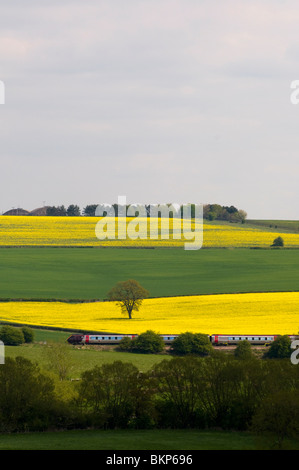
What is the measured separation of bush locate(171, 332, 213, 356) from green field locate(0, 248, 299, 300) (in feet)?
98.5

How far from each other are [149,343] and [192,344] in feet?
13.1

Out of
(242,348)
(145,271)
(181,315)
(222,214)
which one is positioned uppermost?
(222,214)

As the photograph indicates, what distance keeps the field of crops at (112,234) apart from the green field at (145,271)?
235 inches

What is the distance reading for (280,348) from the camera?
7500cm

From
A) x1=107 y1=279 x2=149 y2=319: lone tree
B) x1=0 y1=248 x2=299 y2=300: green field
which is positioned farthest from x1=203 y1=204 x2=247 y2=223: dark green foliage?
x1=107 y1=279 x2=149 y2=319: lone tree

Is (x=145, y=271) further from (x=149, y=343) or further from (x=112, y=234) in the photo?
(x=149, y=343)

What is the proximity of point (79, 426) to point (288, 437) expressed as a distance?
13780 mm

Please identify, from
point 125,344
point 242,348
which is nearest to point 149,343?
point 125,344

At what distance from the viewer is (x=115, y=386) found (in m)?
54.0

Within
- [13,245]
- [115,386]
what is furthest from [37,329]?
[13,245]

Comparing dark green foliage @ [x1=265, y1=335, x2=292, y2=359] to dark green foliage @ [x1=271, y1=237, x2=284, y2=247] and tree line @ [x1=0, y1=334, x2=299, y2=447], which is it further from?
dark green foliage @ [x1=271, y1=237, x2=284, y2=247]

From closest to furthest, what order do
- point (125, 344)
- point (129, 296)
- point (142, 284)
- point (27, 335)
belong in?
point (125, 344)
point (27, 335)
point (129, 296)
point (142, 284)

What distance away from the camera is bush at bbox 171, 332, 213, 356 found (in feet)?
251

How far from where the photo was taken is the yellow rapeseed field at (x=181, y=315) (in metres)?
85.0
